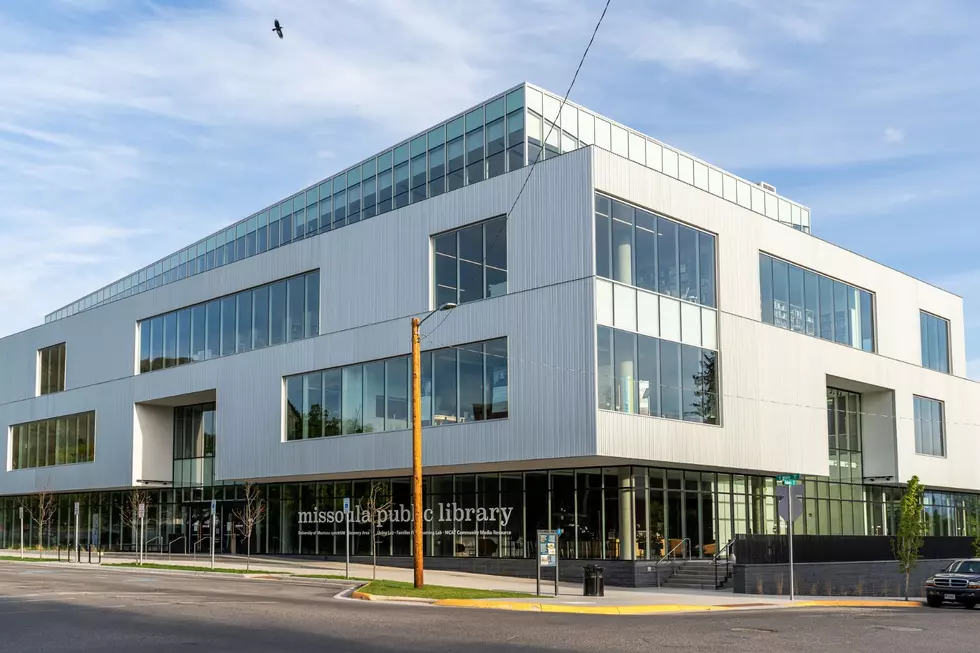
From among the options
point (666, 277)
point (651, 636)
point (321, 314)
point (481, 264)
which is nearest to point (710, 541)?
point (666, 277)

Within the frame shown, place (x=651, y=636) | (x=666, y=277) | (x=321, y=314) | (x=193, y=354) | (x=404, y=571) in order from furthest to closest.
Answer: (x=193, y=354)
(x=321, y=314)
(x=404, y=571)
(x=666, y=277)
(x=651, y=636)

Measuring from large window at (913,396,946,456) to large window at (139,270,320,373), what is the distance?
29.4m

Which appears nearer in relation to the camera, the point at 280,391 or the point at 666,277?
the point at 666,277

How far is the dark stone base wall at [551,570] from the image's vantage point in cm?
3647

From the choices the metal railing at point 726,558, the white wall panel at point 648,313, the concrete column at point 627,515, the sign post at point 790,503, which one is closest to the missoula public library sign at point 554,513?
the concrete column at point 627,515

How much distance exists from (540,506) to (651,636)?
20.9 meters

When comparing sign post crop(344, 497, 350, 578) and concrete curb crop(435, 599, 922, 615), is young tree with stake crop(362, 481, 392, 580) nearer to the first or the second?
sign post crop(344, 497, 350, 578)

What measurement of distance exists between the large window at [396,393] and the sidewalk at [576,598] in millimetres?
5602

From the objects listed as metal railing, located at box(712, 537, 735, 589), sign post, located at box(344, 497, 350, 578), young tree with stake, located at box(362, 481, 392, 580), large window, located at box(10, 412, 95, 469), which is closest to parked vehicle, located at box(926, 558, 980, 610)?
metal railing, located at box(712, 537, 735, 589)

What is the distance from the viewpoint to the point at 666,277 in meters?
38.4

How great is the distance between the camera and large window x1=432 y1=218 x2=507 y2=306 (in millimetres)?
38812

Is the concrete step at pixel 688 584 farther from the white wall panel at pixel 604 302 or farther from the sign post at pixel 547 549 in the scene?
the white wall panel at pixel 604 302

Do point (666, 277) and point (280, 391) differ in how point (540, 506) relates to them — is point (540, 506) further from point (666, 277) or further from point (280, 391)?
point (280, 391)

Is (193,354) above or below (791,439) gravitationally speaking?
above
